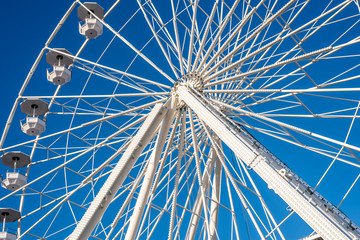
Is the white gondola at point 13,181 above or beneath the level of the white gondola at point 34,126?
beneath

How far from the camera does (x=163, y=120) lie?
1558 centimetres

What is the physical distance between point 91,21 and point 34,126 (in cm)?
479

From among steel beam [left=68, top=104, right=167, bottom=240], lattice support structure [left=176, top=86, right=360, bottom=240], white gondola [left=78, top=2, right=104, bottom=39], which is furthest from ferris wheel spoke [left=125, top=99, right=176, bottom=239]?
white gondola [left=78, top=2, right=104, bottom=39]

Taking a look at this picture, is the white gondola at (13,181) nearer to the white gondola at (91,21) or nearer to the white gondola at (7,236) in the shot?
the white gondola at (7,236)

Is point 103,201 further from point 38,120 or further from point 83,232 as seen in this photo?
point 38,120

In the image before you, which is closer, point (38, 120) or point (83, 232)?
point (83, 232)

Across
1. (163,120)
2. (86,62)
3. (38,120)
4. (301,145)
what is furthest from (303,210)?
(38,120)

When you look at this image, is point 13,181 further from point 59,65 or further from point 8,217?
point 59,65

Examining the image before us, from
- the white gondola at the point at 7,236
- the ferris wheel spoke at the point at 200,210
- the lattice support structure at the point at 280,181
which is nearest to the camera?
the lattice support structure at the point at 280,181

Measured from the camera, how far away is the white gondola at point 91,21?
19.9m

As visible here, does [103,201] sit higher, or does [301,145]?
[301,145]

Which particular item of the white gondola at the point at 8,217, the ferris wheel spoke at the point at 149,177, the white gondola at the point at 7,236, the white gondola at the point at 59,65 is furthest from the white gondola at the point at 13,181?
the ferris wheel spoke at the point at 149,177

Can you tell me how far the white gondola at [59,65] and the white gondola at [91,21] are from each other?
1160mm

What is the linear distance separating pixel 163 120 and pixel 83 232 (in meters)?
4.93
